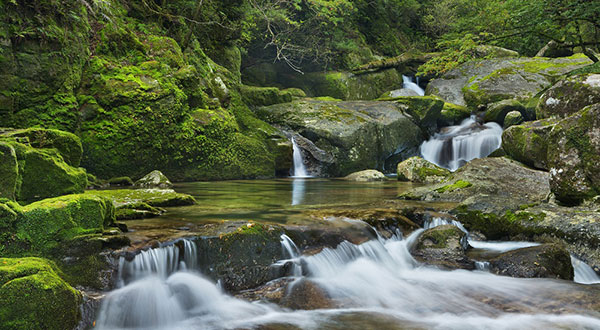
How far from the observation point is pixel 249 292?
154 inches

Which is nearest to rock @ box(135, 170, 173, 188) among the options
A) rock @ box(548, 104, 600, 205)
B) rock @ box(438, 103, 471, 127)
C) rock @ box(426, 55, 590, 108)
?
rock @ box(548, 104, 600, 205)

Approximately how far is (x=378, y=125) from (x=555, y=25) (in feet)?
26.3

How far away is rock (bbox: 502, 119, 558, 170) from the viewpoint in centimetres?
890

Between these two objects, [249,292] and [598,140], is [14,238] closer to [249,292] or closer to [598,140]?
[249,292]

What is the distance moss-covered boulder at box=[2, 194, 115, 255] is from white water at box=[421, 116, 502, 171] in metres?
13.5

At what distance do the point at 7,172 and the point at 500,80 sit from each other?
2121 centimetres

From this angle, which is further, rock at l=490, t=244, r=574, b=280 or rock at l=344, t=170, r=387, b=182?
rock at l=344, t=170, r=387, b=182

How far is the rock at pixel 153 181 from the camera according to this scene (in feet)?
30.0

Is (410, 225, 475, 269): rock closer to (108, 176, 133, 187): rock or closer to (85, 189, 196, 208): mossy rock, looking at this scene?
(85, 189, 196, 208): mossy rock

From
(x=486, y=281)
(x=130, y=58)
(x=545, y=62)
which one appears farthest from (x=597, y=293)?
(x=545, y=62)

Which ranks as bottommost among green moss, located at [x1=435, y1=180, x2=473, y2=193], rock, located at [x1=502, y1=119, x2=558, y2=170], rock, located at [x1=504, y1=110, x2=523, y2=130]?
green moss, located at [x1=435, y1=180, x2=473, y2=193]

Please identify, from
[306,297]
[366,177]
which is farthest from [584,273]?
[366,177]

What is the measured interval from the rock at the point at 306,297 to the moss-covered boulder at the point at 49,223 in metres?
1.99

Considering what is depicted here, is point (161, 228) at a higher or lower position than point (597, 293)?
higher
